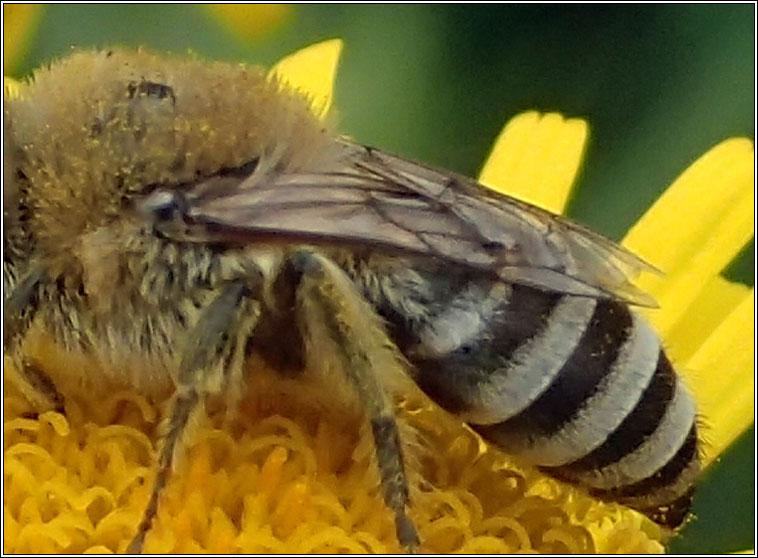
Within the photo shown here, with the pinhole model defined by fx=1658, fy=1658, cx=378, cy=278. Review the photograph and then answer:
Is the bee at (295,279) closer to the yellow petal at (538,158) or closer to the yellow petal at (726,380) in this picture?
the yellow petal at (726,380)

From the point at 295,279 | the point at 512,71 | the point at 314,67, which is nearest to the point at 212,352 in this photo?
the point at 295,279

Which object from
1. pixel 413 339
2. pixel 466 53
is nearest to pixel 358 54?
pixel 466 53

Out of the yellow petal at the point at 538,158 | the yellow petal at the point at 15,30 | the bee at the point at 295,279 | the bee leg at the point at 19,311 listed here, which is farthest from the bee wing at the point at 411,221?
the yellow petal at the point at 15,30

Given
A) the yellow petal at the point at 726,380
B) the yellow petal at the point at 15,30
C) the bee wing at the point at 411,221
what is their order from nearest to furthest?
the bee wing at the point at 411,221 < the yellow petal at the point at 726,380 < the yellow petal at the point at 15,30

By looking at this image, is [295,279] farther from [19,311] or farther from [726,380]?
[726,380]

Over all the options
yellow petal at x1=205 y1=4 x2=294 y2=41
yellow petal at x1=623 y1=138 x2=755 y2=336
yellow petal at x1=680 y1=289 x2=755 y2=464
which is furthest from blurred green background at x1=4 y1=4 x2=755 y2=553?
yellow petal at x1=680 y1=289 x2=755 y2=464

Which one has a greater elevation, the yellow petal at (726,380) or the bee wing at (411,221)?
the bee wing at (411,221)

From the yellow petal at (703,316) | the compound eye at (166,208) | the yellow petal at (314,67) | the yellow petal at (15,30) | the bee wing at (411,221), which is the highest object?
the bee wing at (411,221)
